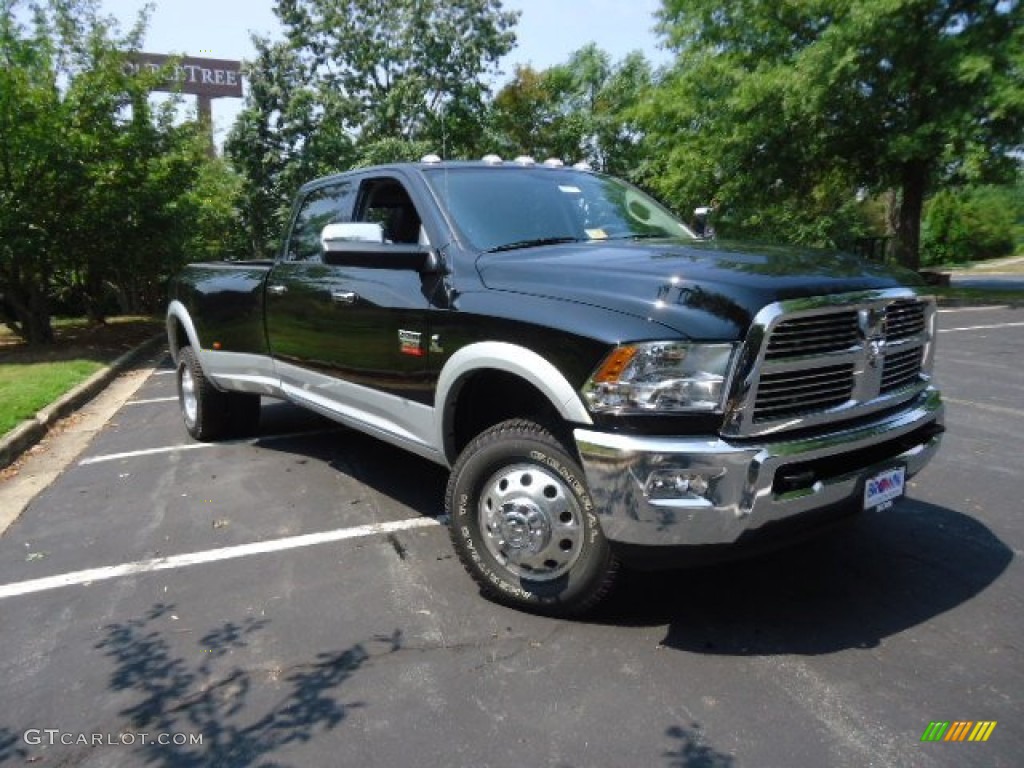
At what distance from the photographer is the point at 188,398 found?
6.67 metres

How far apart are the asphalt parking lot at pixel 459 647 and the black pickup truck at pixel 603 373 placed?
428 millimetres

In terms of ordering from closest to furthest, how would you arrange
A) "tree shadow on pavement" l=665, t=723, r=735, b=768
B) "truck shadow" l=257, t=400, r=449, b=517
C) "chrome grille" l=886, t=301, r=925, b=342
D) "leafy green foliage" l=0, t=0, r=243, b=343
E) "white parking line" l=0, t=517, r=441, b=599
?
"tree shadow on pavement" l=665, t=723, r=735, b=768 < "chrome grille" l=886, t=301, r=925, b=342 < "white parking line" l=0, t=517, r=441, b=599 < "truck shadow" l=257, t=400, r=449, b=517 < "leafy green foliage" l=0, t=0, r=243, b=343

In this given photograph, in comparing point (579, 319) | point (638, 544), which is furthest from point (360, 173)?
point (638, 544)

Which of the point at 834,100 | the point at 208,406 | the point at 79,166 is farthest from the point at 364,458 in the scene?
the point at 834,100

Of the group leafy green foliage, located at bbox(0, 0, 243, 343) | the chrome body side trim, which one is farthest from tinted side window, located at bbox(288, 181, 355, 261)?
leafy green foliage, located at bbox(0, 0, 243, 343)

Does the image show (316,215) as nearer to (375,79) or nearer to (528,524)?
(528,524)

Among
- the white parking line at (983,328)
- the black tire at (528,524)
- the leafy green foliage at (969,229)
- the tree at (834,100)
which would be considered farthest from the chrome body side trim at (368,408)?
the leafy green foliage at (969,229)

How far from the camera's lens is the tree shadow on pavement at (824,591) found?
3.05 metres

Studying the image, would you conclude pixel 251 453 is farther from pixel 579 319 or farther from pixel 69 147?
pixel 69 147

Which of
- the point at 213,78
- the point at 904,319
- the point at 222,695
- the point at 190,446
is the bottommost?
the point at 190,446

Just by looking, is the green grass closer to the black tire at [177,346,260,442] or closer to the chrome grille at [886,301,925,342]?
the black tire at [177,346,260,442]

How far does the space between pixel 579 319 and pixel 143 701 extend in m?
2.07

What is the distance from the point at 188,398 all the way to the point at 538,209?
4.02 metres

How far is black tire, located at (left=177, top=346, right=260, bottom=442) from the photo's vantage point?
6324 millimetres
